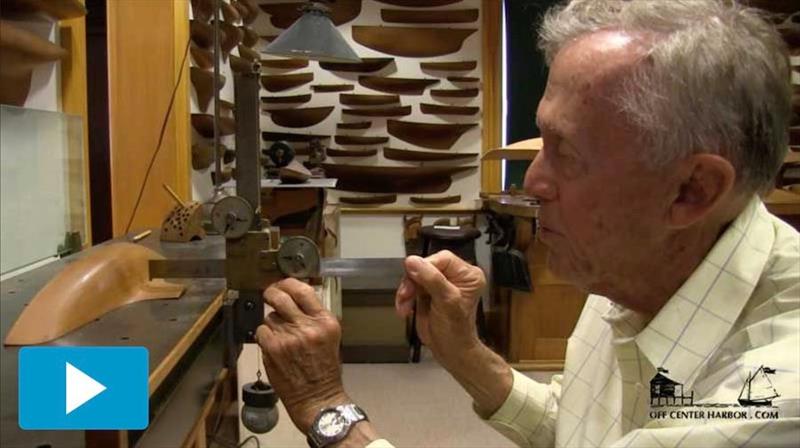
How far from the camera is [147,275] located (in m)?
1.23

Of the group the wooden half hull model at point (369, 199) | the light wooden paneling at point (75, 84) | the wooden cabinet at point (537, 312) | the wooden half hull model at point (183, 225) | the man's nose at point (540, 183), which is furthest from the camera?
the wooden half hull model at point (369, 199)

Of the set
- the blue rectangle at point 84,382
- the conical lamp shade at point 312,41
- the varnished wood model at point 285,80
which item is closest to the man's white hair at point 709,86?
the blue rectangle at point 84,382

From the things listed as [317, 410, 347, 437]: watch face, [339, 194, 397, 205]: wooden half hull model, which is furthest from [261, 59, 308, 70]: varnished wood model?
[317, 410, 347, 437]: watch face

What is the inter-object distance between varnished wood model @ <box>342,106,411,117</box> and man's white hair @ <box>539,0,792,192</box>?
143 inches

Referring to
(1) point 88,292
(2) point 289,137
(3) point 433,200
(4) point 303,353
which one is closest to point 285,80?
(2) point 289,137

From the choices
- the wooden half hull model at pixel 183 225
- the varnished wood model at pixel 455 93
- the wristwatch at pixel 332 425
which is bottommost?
the wristwatch at pixel 332 425

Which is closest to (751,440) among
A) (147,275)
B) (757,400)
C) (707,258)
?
(757,400)

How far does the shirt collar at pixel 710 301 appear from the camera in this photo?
2.59 feet

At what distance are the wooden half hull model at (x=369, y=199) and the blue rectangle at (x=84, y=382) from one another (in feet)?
11.6

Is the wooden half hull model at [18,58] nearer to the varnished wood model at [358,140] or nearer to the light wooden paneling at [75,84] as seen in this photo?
the light wooden paneling at [75,84]

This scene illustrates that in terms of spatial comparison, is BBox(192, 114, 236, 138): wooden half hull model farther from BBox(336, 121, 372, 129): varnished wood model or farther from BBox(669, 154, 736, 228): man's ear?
BBox(669, 154, 736, 228): man's ear

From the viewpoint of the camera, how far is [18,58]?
3.61 ft

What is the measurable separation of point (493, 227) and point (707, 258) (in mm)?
3151

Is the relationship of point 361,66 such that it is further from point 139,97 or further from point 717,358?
point 717,358
